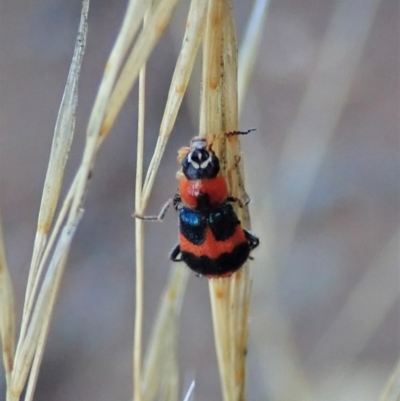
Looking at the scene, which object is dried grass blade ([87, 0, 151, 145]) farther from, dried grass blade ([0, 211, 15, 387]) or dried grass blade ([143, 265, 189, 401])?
Answer: dried grass blade ([143, 265, 189, 401])

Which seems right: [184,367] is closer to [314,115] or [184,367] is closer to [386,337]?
[386,337]

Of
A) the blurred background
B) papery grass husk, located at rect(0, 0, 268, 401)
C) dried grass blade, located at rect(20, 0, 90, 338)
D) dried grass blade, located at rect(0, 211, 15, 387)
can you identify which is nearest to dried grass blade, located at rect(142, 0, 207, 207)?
papery grass husk, located at rect(0, 0, 268, 401)

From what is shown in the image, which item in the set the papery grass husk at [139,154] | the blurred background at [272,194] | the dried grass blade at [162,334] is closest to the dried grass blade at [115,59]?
the papery grass husk at [139,154]

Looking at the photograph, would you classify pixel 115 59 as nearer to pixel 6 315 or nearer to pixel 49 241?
pixel 49 241

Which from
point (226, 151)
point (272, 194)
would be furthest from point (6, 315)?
point (272, 194)

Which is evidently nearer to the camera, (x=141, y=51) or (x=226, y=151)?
(x=141, y=51)

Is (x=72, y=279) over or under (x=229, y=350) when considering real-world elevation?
under

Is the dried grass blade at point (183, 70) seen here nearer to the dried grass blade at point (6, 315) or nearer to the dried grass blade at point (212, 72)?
the dried grass blade at point (212, 72)

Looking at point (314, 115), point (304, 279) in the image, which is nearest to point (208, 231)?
point (314, 115)
